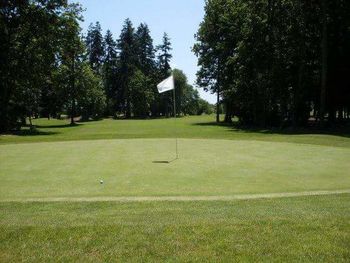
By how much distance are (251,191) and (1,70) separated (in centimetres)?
4023

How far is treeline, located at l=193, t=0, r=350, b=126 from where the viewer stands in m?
40.2

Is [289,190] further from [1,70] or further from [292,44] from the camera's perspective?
[1,70]

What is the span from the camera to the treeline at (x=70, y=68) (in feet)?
149

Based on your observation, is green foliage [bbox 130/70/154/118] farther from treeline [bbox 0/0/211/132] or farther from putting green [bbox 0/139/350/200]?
putting green [bbox 0/139/350/200]

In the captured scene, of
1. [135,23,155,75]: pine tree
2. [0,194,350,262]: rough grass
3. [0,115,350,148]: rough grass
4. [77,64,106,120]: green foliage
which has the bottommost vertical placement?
[0,115,350,148]: rough grass

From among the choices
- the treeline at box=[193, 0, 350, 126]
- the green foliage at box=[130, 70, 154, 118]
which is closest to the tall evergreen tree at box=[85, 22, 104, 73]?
the green foliage at box=[130, 70, 154, 118]

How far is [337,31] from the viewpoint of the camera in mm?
42062

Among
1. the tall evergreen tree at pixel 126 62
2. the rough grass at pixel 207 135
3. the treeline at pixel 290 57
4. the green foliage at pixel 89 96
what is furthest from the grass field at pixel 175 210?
the tall evergreen tree at pixel 126 62

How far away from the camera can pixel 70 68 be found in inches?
2751

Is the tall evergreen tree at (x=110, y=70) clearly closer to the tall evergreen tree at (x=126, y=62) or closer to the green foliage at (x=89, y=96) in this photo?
the tall evergreen tree at (x=126, y=62)

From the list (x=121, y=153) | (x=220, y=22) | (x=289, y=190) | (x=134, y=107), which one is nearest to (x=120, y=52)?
(x=134, y=107)

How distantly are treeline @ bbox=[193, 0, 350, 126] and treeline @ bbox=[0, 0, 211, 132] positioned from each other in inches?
763

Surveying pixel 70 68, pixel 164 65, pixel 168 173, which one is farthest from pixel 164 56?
pixel 168 173

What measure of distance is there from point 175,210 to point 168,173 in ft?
13.1
